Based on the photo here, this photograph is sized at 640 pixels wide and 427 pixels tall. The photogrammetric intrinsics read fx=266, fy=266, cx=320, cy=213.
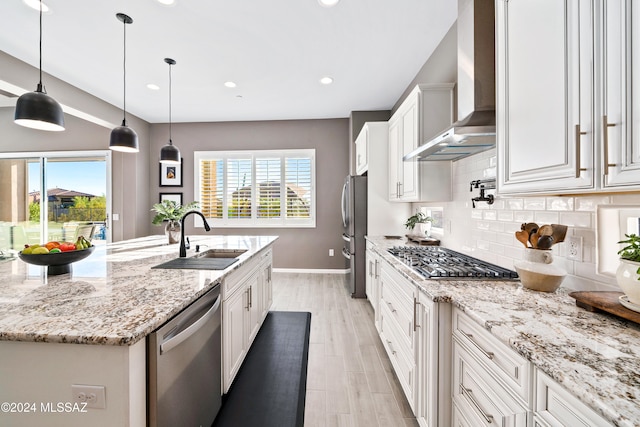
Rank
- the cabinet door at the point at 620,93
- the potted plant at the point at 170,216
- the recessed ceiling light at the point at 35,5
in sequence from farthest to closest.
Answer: the potted plant at the point at 170,216, the recessed ceiling light at the point at 35,5, the cabinet door at the point at 620,93

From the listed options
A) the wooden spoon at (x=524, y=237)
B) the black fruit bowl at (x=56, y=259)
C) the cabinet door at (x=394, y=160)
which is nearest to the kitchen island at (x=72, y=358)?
the black fruit bowl at (x=56, y=259)

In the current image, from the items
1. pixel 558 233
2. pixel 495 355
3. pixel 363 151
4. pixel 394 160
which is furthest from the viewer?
pixel 363 151

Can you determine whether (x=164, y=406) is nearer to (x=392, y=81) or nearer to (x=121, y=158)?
(x=392, y=81)

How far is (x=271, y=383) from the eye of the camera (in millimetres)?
1962

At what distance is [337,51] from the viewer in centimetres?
282

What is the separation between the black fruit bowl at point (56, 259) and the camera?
1384 mm

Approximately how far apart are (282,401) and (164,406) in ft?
3.31

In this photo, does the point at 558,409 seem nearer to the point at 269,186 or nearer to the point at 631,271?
the point at 631,271

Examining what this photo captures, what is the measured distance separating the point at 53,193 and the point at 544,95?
6.95 m

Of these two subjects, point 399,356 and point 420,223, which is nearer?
point 399,356

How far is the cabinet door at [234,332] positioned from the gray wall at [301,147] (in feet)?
9.52

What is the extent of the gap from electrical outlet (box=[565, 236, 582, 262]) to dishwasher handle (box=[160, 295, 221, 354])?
1.81m

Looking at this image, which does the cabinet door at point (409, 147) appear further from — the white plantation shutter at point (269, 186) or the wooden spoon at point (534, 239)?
the white plantation shutter at point (269, 186)

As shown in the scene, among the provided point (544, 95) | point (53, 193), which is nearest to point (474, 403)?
point (544, 95)
